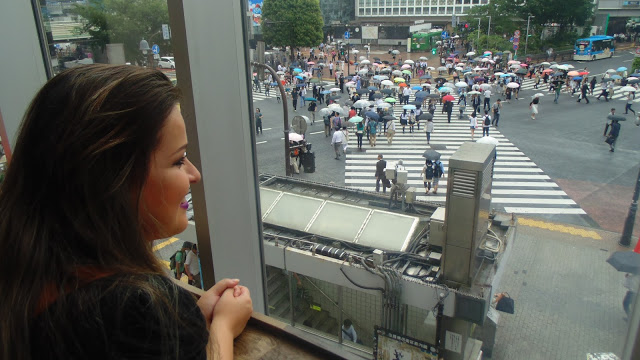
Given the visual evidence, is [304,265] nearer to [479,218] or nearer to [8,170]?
[479,218]

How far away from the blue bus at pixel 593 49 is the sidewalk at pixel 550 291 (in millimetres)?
1122

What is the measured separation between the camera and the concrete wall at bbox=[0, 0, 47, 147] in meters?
1.56

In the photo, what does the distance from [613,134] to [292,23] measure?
8.68 feet

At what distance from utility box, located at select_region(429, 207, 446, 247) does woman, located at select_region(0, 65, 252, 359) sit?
99.7 inches

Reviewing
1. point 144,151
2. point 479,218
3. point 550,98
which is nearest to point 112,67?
point 144,151

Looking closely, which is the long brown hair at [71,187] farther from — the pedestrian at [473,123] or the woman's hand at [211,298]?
the pedestrian at [473,123]

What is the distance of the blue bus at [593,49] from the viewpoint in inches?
90.5

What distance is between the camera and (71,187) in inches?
18.1

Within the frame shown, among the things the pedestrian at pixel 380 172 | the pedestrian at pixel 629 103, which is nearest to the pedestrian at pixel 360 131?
the pedestrian at pixel 380 172

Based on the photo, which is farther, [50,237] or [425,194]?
[425,194]

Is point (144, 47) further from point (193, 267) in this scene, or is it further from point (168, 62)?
point (193, 267)

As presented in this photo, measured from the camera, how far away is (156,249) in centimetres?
58

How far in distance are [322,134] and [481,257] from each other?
4929 millimetres

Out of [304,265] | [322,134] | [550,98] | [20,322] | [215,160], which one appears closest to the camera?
[20,322]
